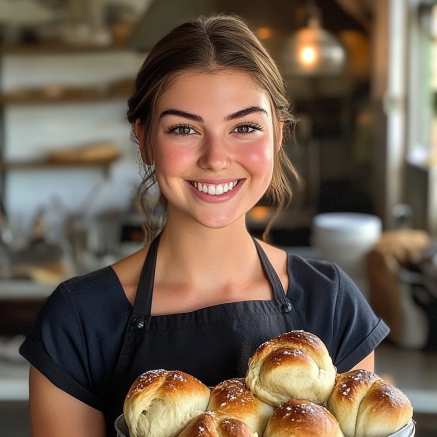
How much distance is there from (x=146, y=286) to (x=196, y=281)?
93 millimetres

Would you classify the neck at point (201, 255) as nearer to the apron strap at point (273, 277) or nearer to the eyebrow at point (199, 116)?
the apron strap at point (273, 277)

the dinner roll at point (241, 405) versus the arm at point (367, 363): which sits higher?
the dinner roll at point (241, 405)

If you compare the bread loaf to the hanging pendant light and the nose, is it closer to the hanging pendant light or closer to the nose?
the nose

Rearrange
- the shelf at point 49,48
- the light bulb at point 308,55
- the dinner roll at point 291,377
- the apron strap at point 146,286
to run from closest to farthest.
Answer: the dinner roll at point 291,377
the apron strap at point 146,286
the light bulb at point 308,55
the shelf at point 49,48

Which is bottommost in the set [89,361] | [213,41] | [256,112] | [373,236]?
[373,236]

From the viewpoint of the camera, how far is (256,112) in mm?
1106

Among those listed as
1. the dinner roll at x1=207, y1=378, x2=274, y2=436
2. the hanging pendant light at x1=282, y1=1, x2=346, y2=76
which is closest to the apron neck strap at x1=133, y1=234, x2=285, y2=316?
the dinner roll at x1=207, y1=378, x2=274, y2=436

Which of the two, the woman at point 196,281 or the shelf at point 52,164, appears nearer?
the woman at point 196,281

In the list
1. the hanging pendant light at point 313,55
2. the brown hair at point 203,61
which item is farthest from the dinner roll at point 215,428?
the hanging pendant light at point 313,55

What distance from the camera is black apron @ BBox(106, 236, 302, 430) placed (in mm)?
1129

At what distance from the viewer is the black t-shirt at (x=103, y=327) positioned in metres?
1.14

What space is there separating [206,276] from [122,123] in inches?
198

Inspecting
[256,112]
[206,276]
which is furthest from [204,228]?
[256,112]

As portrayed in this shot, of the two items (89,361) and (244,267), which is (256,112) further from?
(89,361)
